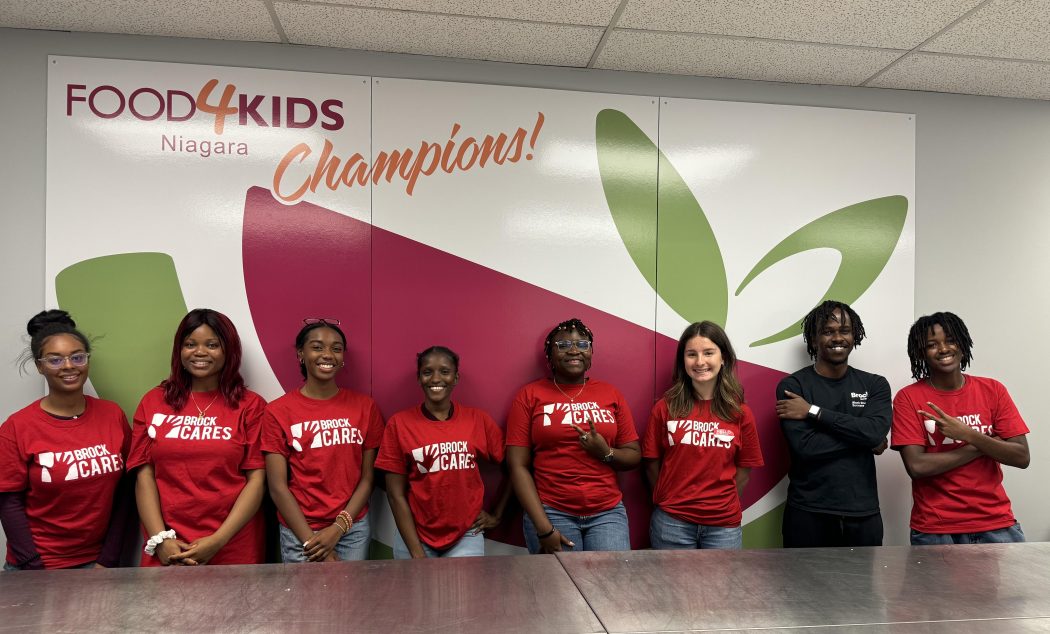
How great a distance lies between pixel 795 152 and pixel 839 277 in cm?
71

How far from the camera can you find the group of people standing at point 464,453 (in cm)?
253

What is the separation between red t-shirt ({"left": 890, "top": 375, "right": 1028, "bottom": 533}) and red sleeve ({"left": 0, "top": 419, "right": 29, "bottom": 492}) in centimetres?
371

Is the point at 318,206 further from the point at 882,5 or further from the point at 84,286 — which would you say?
the point at 882,5

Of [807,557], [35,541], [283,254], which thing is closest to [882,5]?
[807,557]

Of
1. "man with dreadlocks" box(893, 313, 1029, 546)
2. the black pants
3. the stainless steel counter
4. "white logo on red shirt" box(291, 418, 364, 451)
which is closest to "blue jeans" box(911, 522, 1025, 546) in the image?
"man with dreadlocks" box(893, 313, 1029, 546)

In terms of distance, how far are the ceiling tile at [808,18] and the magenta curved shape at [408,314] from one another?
4.44 ft

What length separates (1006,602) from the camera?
58.6 inches

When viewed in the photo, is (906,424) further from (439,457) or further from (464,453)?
(439,457)

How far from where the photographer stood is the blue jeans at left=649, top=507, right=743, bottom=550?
2.86m

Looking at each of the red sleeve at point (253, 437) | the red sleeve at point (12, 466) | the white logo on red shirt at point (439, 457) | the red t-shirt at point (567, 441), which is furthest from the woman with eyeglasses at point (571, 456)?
the red sleeve at point (12, 466)

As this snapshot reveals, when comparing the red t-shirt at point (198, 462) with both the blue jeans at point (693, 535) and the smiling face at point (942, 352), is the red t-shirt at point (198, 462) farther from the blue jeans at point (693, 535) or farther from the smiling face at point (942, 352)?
the smiling face at point (942, 352)

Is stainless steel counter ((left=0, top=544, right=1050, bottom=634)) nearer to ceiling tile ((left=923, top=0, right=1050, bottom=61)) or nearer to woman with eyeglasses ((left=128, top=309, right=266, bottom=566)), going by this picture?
woman with eyeglasses ((left=128, top=309, right=266, bottom=566))

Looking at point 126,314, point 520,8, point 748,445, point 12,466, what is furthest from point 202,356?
point 748,445

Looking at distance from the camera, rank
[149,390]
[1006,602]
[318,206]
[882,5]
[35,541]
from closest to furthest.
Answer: [1006,602], [35,541], [882,5], [149,390], [318,206]
